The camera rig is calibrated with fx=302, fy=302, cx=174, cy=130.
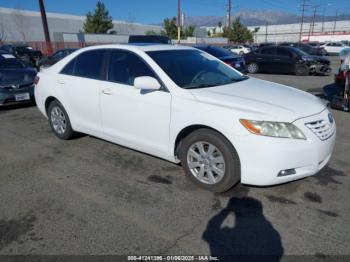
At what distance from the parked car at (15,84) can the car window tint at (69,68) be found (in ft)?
12.2

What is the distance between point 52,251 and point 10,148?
3.14m

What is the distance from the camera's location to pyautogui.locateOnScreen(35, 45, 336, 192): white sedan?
3.06 m

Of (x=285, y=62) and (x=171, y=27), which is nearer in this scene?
(x=285, y=62)

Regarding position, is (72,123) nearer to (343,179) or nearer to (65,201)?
(65,201)

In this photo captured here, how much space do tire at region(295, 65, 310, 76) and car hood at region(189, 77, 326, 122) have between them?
12.1m

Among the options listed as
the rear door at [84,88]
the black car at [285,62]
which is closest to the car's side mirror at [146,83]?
the rear door at [84,88]

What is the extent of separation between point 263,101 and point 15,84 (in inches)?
281

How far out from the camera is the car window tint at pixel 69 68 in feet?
16.1

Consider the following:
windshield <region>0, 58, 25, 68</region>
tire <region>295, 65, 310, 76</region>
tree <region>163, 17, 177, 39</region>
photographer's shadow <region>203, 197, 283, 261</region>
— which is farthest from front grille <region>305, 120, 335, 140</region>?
tree <region>163, 17, 177, 39</region>

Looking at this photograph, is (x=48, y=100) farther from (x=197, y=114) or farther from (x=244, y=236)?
(x=244, y=236)

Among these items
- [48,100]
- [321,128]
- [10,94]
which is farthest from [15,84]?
[321,128]

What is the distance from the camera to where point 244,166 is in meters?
3.15

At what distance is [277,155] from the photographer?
2982 millimetres

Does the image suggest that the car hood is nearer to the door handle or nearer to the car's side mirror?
the car's side mirror
